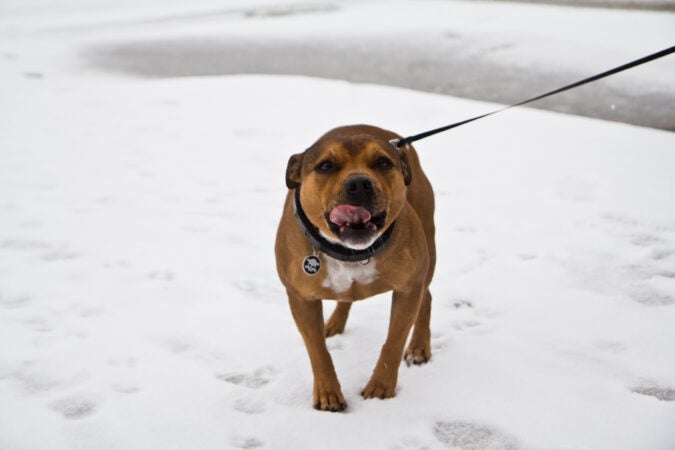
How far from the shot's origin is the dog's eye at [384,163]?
8.82 feet

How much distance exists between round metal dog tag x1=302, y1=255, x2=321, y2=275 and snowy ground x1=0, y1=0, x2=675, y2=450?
0.60 m

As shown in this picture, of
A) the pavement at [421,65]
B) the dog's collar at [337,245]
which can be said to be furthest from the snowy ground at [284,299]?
the pavement at [421,65]

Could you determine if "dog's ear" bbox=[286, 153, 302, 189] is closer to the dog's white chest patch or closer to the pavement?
the dog's white chest patch

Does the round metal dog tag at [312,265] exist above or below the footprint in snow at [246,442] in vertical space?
above

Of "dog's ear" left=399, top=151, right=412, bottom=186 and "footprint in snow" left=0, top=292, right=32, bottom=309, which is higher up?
"dog's ear" left=399, top=151, right=412, bottom=186

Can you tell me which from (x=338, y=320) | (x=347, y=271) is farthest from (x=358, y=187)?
(x=338, y=320)

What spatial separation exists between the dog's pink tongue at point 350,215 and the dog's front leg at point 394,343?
0.49m

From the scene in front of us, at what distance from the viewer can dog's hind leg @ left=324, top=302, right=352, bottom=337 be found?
11.4ft

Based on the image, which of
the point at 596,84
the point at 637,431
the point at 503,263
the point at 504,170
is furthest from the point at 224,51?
the point at 637,431

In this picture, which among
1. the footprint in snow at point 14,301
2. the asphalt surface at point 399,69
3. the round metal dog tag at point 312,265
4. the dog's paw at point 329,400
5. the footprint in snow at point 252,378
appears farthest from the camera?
the asphalt surface at point 399,69

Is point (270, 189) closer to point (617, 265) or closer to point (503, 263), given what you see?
point (503, 263)

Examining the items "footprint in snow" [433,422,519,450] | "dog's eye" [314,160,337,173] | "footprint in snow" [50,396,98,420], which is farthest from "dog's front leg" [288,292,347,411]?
"footprint in snow" [50,396,98,420]

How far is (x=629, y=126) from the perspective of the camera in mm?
6598

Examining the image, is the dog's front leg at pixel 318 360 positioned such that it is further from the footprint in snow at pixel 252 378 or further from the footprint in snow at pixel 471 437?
the footprint in snow at pixel 471 437
